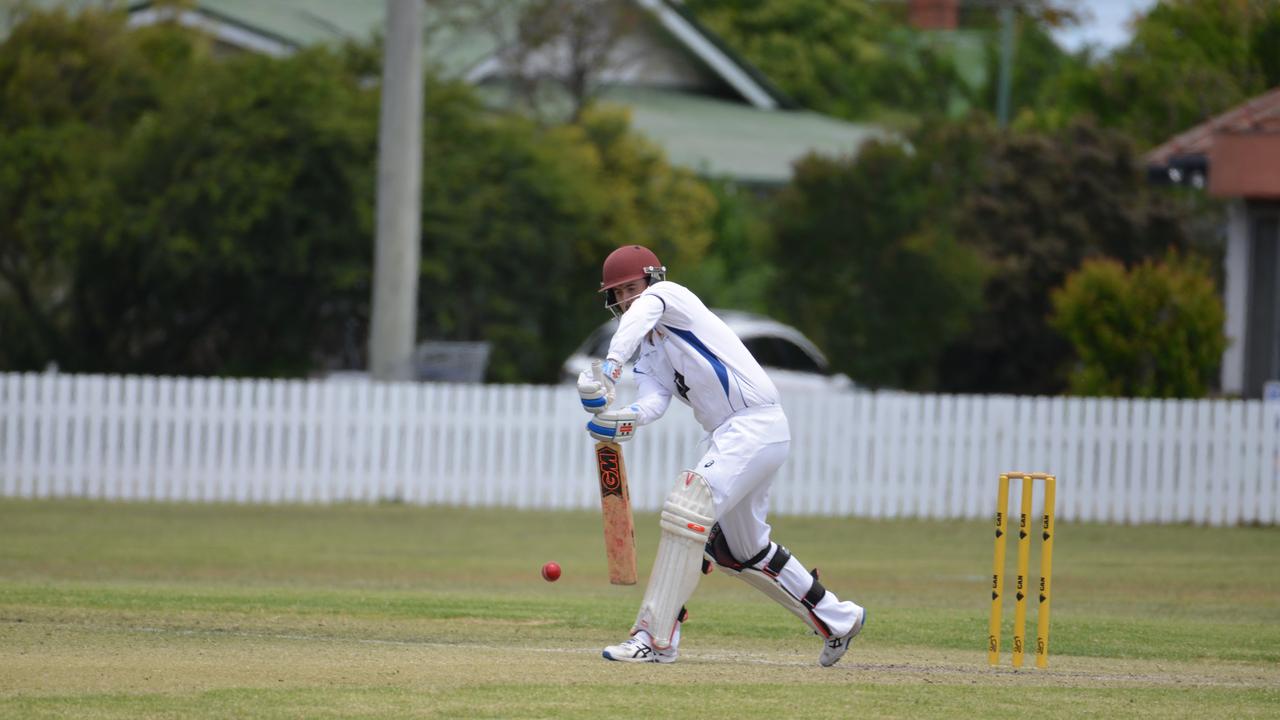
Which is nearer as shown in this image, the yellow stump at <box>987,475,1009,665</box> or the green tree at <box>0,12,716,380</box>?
the yellow stump at <box>987,475,1009,665</box>

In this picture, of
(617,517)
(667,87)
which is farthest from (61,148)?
(667,87)

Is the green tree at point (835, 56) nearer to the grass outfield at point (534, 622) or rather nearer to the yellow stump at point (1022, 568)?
the grass outfield at point (534, 622)

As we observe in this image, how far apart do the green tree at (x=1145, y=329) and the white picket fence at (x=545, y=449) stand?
126 centimetres

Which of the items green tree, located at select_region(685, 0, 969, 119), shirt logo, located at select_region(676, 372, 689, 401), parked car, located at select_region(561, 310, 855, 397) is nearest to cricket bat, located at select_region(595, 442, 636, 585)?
shirt logo, located at select_region(676, 372, 689, 401)

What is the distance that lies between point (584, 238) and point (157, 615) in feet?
59.0

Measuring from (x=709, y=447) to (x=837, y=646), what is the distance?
1125 mm

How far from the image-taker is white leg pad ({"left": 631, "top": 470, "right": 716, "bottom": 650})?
28.6 feet

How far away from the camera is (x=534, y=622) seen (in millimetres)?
11133

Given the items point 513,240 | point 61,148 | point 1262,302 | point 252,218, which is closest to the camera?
point 1262,302

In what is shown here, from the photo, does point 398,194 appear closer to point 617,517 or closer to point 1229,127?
point 1229,127

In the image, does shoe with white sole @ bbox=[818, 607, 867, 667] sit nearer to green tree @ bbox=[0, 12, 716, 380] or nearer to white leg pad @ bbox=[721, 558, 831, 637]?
white leg pad @ bbox=[721, 558, 831, 637]

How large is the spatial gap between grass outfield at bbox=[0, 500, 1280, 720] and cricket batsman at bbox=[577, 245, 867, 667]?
0.32 metres

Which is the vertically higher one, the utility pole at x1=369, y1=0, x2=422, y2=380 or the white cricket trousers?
the utility pole at x1=369, y1=0, x2=422, y2=380

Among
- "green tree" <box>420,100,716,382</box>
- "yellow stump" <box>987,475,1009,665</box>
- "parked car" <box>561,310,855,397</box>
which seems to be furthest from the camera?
"green tree" <box>420,100,716,382</box>
